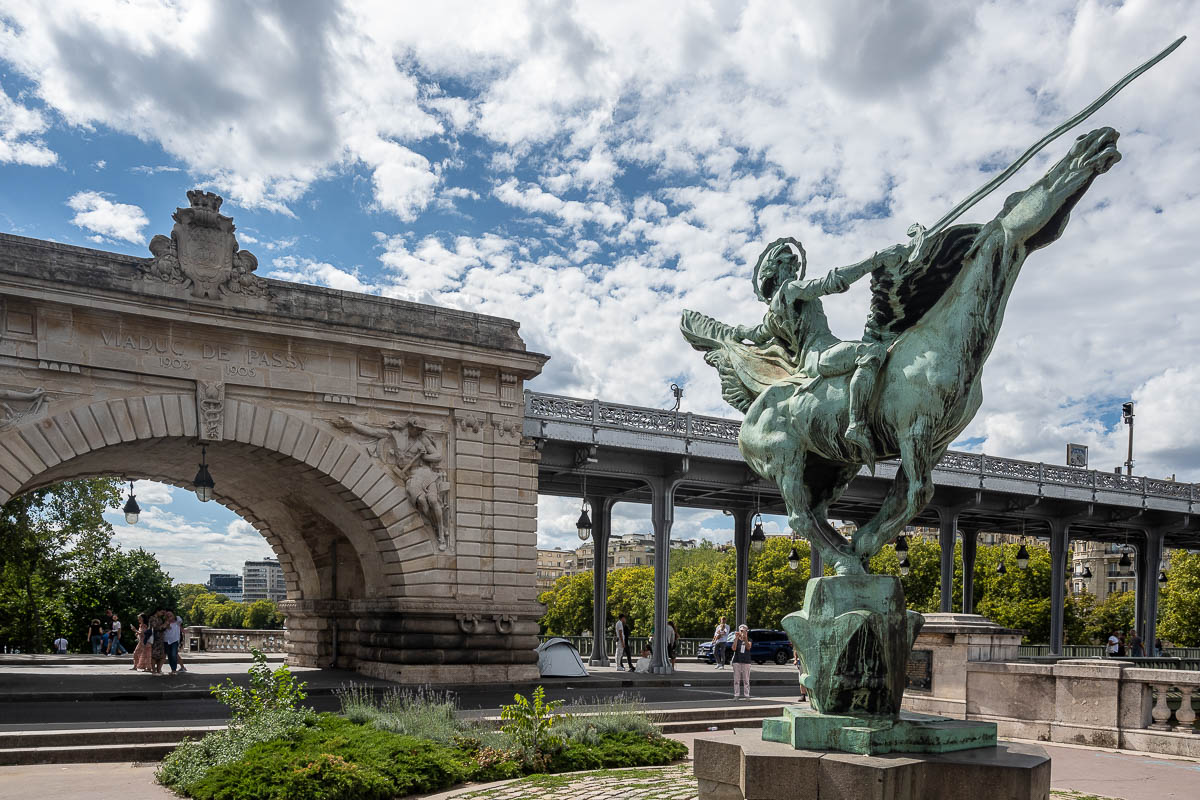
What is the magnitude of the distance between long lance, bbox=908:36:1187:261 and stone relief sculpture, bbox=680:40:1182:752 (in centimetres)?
1

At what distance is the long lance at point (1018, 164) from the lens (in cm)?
702

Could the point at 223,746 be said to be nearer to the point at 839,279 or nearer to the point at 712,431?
the point at 839,279

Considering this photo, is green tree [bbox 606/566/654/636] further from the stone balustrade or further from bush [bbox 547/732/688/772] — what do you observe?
bush [bbox 547/732/688/772]

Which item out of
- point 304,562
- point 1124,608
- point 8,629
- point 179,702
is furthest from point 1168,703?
point 1124,608

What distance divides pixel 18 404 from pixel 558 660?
12.7 m

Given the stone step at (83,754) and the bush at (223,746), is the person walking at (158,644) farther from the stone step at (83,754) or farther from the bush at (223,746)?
the bush at (223,746)

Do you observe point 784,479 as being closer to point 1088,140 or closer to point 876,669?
point 876,669

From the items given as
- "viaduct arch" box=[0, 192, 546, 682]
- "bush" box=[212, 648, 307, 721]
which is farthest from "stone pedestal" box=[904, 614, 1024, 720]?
"viaduct arch" box=[0, 192, 546, 682]

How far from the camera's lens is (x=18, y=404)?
59.3 ft

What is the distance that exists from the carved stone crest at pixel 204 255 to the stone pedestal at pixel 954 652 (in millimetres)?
14209

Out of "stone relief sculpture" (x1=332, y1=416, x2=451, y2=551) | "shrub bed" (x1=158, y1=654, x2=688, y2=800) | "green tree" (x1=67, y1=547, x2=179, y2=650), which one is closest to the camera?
"shrub bed" (x1=158, y1=654, x2=688, y2=800)

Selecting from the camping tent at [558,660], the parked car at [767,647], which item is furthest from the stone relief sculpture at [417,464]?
the parked car at [767,647]

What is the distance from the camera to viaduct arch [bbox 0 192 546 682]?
60.4 feet

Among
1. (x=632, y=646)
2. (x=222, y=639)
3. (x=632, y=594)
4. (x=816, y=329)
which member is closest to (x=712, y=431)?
(x=632, y=646)
